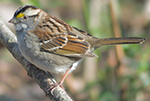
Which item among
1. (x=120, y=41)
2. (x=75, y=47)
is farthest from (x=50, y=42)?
(x=120, y=41)

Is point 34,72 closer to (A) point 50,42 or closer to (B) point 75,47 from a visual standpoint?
(A) point 50,42

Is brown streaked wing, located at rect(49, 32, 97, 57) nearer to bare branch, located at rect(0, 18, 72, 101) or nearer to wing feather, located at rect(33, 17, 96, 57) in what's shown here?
wing feather, located at rect(33, 17, 96, 57)

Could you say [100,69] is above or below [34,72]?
above

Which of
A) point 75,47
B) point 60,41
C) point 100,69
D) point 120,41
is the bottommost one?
point 120,41

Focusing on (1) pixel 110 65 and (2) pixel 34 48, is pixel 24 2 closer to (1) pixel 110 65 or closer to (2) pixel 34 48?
(2) pixel 34 48

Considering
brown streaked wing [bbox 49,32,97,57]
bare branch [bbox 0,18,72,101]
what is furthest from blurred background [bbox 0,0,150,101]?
brown streaked wing [bbox 49,32,97,57]

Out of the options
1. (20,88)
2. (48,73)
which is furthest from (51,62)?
(20,88)
